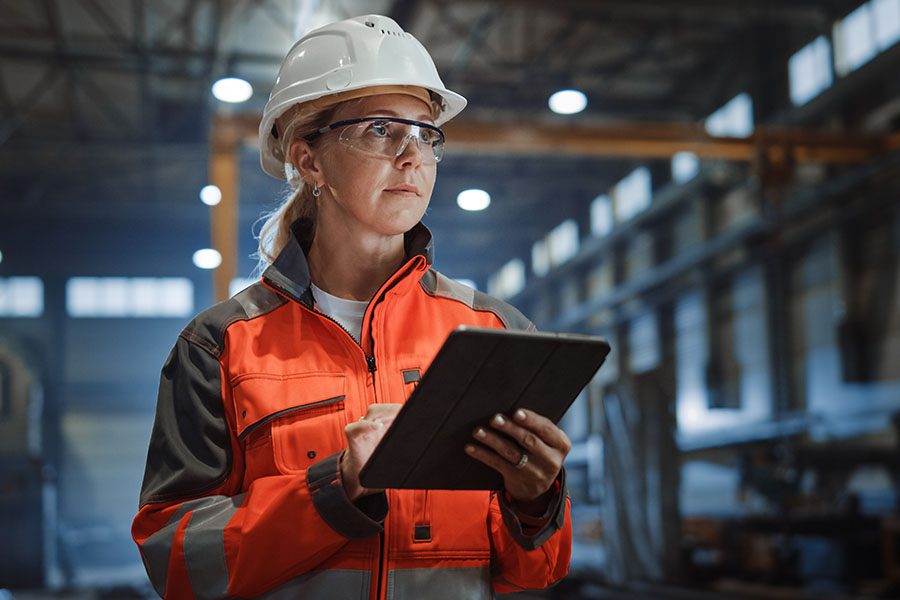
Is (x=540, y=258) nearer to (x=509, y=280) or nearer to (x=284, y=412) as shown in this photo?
(x=509, y=280)

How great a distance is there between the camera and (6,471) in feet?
39.1

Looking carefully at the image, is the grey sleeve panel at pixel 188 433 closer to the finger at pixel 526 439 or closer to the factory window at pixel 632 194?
the finger at pixel 526 439

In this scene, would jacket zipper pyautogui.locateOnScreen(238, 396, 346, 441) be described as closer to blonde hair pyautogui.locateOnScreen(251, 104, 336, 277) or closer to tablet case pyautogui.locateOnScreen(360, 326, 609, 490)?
tablet case pyautogui.locateOnScreen(360, 326, 609, 490)

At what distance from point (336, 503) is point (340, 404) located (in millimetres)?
202

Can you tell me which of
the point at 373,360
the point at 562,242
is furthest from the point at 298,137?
the point at 562,242

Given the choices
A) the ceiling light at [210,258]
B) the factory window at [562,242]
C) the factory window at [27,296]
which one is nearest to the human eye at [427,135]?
the ceiling light at [210,258]

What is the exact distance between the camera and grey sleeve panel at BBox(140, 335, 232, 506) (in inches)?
60.4

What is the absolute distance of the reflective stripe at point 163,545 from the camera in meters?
1.49

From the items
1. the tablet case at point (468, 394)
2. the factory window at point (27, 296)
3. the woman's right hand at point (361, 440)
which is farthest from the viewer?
the factory window at point (27, 296)

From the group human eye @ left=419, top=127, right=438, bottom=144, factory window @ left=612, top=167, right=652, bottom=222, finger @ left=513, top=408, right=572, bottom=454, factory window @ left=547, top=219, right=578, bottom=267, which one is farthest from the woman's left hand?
factory window @ left=547, top=219, right=578, bottom=267

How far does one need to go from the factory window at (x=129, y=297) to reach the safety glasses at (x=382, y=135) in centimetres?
1775

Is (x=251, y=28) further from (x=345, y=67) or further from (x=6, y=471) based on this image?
(x=345, y=67)

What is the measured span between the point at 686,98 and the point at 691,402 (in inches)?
197

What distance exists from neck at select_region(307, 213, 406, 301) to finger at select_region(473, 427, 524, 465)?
503mm
